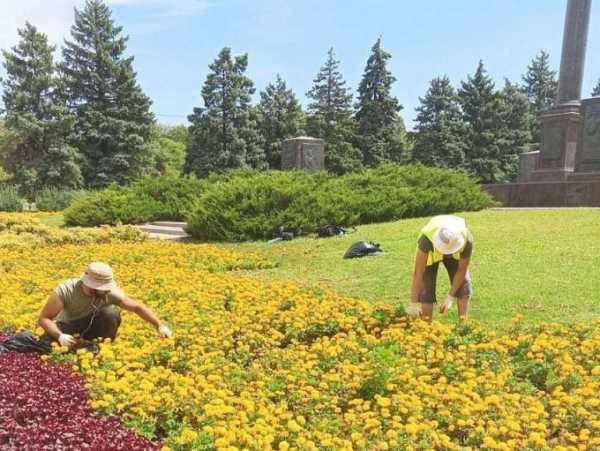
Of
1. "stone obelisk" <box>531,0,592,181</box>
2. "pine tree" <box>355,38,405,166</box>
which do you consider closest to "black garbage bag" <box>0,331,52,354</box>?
"stone obelisk" <box>531,0,592,181</box>

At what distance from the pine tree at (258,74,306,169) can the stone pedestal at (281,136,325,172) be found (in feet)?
72.3

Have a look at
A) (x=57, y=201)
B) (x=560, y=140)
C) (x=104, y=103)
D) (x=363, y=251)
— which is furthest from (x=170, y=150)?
(x=363, y=251)

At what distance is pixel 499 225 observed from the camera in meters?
11.4

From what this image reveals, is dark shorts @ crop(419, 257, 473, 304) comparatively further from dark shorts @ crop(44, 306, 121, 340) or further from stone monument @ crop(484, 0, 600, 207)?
stone monument @ crop(484, 0, 600, 207)

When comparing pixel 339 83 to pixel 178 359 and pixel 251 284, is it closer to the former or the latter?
pixel 251 284

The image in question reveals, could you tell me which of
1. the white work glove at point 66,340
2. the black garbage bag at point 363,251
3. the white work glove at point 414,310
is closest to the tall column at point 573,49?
the black garbage bag at point 363,251

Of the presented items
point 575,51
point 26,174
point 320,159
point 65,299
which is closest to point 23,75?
point 26,174

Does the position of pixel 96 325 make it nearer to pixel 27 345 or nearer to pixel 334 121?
pixel 27 345

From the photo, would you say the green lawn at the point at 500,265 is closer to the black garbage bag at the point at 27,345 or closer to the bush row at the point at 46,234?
the bush row at the point at 46,234

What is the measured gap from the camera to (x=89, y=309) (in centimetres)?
473

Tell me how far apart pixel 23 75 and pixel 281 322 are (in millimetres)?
33557

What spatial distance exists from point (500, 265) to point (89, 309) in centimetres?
560

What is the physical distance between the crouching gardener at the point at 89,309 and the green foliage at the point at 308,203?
7708 mm

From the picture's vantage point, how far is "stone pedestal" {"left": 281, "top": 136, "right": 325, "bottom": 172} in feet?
64.7
